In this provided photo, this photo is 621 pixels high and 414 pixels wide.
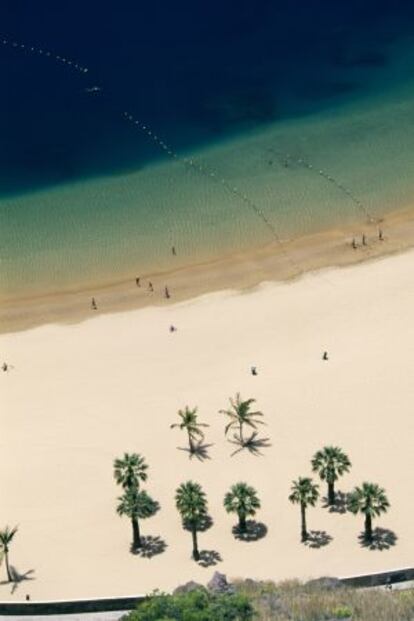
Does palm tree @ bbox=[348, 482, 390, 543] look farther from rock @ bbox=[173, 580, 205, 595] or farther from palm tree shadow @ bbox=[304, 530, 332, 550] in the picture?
rock @ bbox=[173, 580, 205, 595]

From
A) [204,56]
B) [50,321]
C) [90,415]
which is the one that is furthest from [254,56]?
[90,415]

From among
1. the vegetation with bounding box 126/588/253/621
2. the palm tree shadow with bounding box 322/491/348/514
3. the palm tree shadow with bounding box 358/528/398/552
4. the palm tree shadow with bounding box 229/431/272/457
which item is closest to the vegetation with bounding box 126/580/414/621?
the vegetation with bounding box 126/588/253/621

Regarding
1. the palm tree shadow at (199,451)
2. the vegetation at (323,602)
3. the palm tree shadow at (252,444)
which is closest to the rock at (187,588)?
the vegetation at (323,602)

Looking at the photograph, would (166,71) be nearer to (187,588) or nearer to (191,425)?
(191,425)

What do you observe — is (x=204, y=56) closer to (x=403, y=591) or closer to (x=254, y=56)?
(x=254, y=56)

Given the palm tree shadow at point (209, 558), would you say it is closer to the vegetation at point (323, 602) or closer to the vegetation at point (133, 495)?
the vegetation at point (133, 495)
